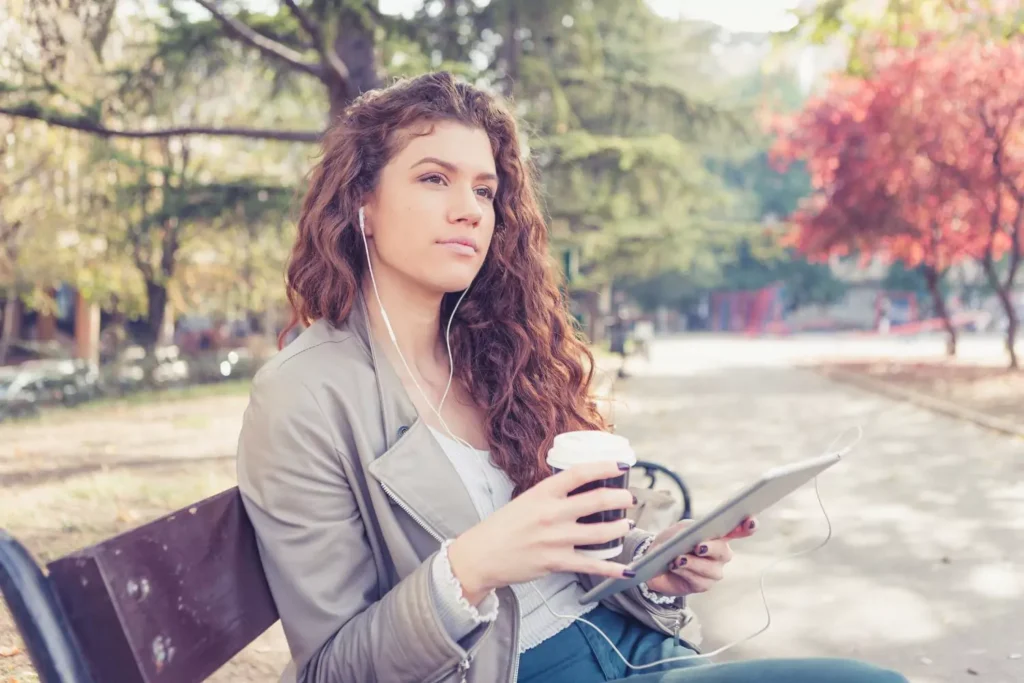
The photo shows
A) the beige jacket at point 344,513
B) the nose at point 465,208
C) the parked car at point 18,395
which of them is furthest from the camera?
the parked car at point 18,395

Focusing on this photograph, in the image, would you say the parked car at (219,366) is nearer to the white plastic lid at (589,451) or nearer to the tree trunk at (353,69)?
the tree trunk at (353,69)

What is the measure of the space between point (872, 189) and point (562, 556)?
17.0 m

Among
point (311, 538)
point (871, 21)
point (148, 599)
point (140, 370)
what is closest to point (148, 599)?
point (148, 599)

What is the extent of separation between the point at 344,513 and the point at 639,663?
0.82 metres

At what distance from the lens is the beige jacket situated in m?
1.57

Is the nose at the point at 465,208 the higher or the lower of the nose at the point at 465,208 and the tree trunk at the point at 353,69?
the lower

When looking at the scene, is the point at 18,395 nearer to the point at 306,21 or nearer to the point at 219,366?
the point at 219,366

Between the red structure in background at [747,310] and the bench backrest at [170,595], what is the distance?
49215mm

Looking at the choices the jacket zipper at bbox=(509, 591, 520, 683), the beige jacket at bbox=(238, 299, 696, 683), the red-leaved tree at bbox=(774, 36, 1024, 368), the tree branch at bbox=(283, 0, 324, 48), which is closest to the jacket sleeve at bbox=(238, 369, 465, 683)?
the beige jacket at bbox=(238, 299, 696, 683)

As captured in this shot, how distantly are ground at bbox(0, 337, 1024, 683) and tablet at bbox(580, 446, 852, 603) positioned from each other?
107cm

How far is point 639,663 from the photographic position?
2.03 meters

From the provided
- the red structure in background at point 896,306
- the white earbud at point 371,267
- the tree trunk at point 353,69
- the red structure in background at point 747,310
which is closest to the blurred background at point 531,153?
the tree trunk at point 353,69

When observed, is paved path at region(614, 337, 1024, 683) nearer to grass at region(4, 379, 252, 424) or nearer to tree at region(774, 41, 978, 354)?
tree at region(774, 41, 978, 354)

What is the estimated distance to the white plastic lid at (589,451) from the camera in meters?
1.37
